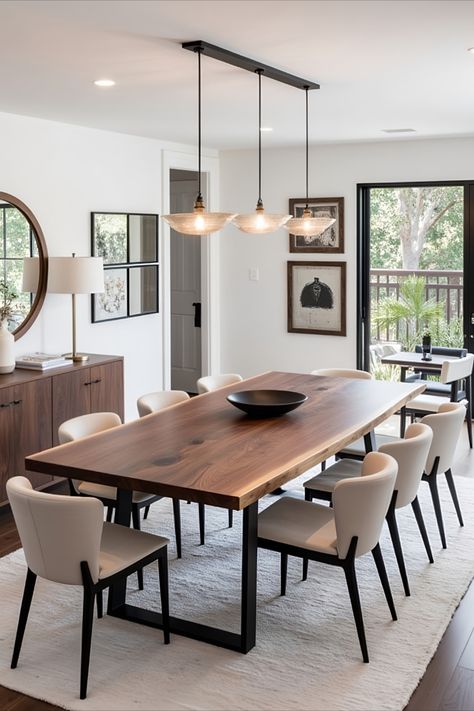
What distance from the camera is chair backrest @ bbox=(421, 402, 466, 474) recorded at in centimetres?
407

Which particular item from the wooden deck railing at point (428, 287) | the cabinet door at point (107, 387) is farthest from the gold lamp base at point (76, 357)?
the wooden deck railing at point (428, 287)

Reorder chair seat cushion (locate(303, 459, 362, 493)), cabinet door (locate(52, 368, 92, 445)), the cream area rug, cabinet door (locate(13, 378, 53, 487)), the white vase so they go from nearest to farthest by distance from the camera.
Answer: the cream area rug
chair seat cushion (locate(303, 459, 362, 493))
cabinet door (locate(13, 378, 53, 487))
the white vase
cabinet door (locate(52, 368, 92, 445))

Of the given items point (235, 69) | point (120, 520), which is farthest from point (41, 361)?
point (235, 69)

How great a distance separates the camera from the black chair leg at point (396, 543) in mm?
3688

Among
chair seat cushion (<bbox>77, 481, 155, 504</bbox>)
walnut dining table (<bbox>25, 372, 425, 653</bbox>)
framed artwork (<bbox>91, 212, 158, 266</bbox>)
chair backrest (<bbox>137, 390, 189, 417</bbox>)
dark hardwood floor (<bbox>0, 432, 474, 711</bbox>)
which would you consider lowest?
dark hardwood floor (<bbox>0, 432, 474, 711</bbox>)

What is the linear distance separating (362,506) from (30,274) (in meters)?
3.22

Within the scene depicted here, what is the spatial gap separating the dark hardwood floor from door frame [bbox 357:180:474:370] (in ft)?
12.1

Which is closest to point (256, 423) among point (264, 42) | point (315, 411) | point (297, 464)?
point (315, 411)

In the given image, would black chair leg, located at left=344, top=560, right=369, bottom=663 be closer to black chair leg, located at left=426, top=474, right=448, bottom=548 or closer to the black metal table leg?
the black metal table leg

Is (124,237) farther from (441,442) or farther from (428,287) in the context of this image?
(441,442)

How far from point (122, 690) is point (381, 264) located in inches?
201

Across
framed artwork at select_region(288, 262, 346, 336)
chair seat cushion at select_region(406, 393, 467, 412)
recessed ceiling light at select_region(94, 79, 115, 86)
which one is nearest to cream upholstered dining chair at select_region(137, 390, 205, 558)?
recessed ceiling light at select_region(94, 79, 115, 86)

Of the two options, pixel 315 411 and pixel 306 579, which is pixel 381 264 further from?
pixel 306 579

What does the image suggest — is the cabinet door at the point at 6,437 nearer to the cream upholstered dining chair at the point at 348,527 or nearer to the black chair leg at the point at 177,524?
the black chair leg at the point at 177,524
